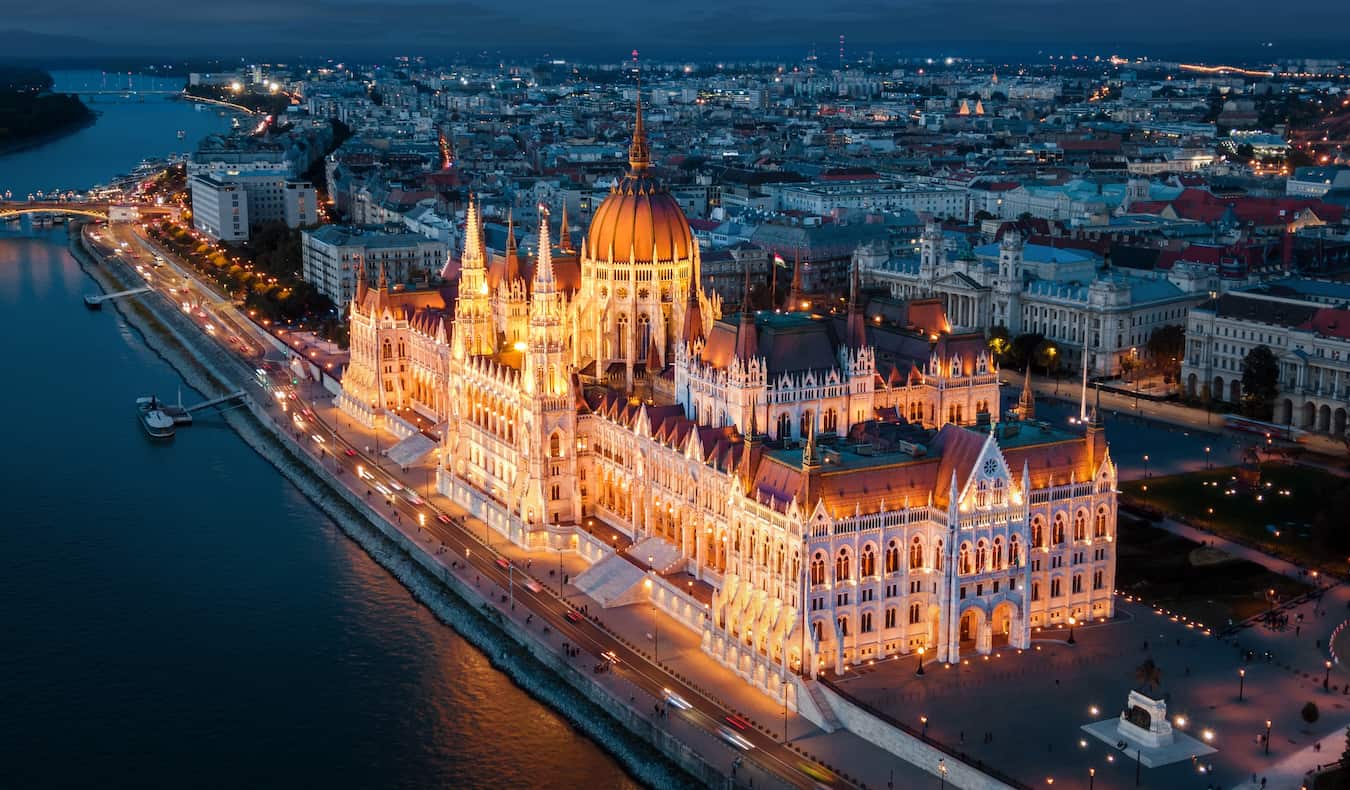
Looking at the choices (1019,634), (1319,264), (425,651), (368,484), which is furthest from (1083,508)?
(1319,264)

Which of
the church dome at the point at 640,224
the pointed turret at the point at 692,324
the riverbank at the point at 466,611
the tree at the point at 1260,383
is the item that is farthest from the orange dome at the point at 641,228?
the tree at the point at 1260,383

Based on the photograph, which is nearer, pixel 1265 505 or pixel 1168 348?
pixel 1265 505

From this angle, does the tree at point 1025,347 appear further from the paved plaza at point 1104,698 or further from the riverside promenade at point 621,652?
the paved plaza at point 1104,698

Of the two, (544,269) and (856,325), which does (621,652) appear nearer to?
(856,325)

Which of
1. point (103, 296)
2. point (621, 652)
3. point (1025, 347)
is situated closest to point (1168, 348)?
point (1025, 347)

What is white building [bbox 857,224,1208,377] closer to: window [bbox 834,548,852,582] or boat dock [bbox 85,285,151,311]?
window [bbox 834,548,852,582]

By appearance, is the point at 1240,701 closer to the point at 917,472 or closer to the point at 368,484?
the point at 917,472

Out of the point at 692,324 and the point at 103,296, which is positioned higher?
the point at 692,324
